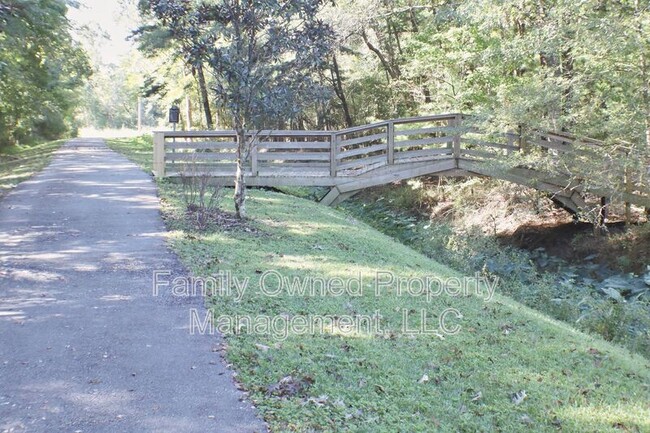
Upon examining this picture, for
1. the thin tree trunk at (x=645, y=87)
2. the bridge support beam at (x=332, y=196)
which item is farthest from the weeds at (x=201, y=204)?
the thin tree trunk at (x=645, y=87)

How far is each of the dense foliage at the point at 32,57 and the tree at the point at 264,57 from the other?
185 inches

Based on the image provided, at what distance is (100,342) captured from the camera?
411 cm

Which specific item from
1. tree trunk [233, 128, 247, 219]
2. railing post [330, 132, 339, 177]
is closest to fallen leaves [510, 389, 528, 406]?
tree trunk [233, 128, 247, 219]

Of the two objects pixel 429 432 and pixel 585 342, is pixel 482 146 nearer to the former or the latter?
pixel 585 342

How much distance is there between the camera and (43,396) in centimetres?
329

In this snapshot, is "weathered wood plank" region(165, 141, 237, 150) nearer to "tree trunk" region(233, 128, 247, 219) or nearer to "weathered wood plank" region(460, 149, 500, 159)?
"tree trunk" region(233, 128, 247, 219)

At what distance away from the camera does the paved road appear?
10.3 ft

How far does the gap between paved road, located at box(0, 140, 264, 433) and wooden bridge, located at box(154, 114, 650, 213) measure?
3.74 metres

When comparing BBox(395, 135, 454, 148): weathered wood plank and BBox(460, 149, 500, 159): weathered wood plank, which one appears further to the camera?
BBox(460, 149, 500, 159): weathered wood plank

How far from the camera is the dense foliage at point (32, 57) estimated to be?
10.3 m

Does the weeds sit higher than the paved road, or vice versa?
the weeds

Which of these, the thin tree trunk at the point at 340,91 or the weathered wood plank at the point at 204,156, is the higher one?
the thin tree trunk at the point at 340,91

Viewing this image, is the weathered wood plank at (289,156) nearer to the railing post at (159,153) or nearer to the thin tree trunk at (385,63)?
the railing post at (159,153)

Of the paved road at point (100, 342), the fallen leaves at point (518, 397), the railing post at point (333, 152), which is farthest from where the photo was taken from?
the railing post at point (333, 152)
